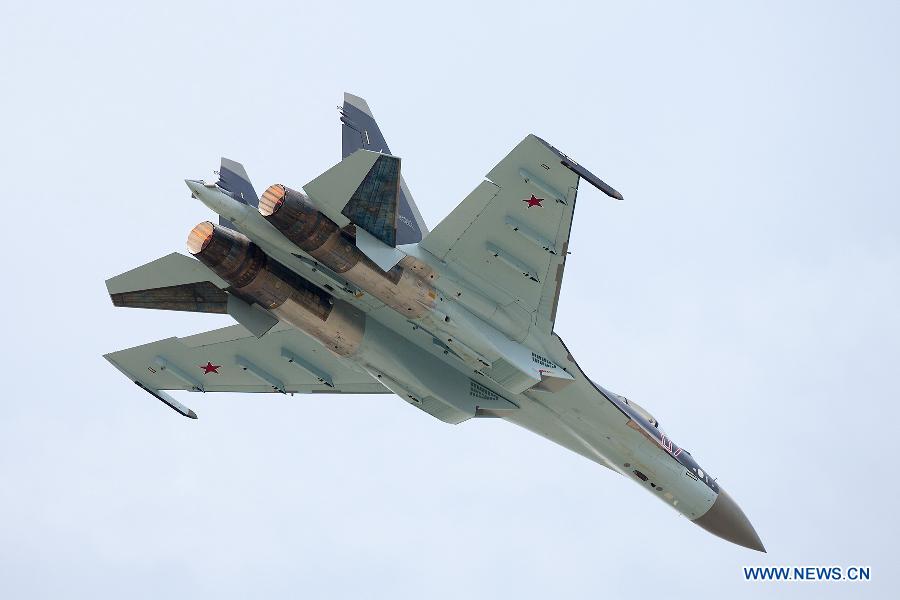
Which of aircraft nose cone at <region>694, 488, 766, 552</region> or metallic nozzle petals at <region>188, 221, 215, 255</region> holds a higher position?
aircraft nose cone at <region>694, 488, 766, 552</region>

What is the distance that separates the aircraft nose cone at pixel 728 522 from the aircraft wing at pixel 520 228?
8.60 meters

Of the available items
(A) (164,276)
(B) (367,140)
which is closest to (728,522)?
(B) (367,140)

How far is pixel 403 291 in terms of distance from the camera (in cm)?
2391

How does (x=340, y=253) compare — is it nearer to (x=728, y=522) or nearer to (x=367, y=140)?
(x=367, y=140)

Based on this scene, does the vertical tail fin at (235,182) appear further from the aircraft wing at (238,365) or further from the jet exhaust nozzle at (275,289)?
the aircraft wing at (238,365)

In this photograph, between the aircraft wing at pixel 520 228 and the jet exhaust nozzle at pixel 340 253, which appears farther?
the aircraft wing at pixel 520 228

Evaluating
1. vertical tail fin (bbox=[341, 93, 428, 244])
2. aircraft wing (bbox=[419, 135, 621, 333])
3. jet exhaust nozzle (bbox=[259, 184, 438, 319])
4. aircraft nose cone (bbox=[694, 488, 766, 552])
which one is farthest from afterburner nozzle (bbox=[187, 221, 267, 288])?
aircraft nose cone (bbox=[694, 488, 766, 552])

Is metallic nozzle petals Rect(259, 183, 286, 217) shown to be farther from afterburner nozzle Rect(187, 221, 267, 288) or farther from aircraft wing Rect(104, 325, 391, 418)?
aircraft wing Rect(104, 325, 391, 418)

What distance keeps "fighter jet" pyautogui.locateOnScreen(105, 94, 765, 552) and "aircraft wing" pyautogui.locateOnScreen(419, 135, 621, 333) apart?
0.09 ft

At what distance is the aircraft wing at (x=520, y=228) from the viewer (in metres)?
23.2

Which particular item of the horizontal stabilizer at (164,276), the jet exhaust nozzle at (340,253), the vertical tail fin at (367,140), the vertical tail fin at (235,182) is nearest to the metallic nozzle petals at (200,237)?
the vertical tail fin at (235,182)

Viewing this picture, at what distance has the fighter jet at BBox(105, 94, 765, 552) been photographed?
22.6 metres

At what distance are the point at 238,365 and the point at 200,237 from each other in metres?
7.41

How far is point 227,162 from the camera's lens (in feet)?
80.3
